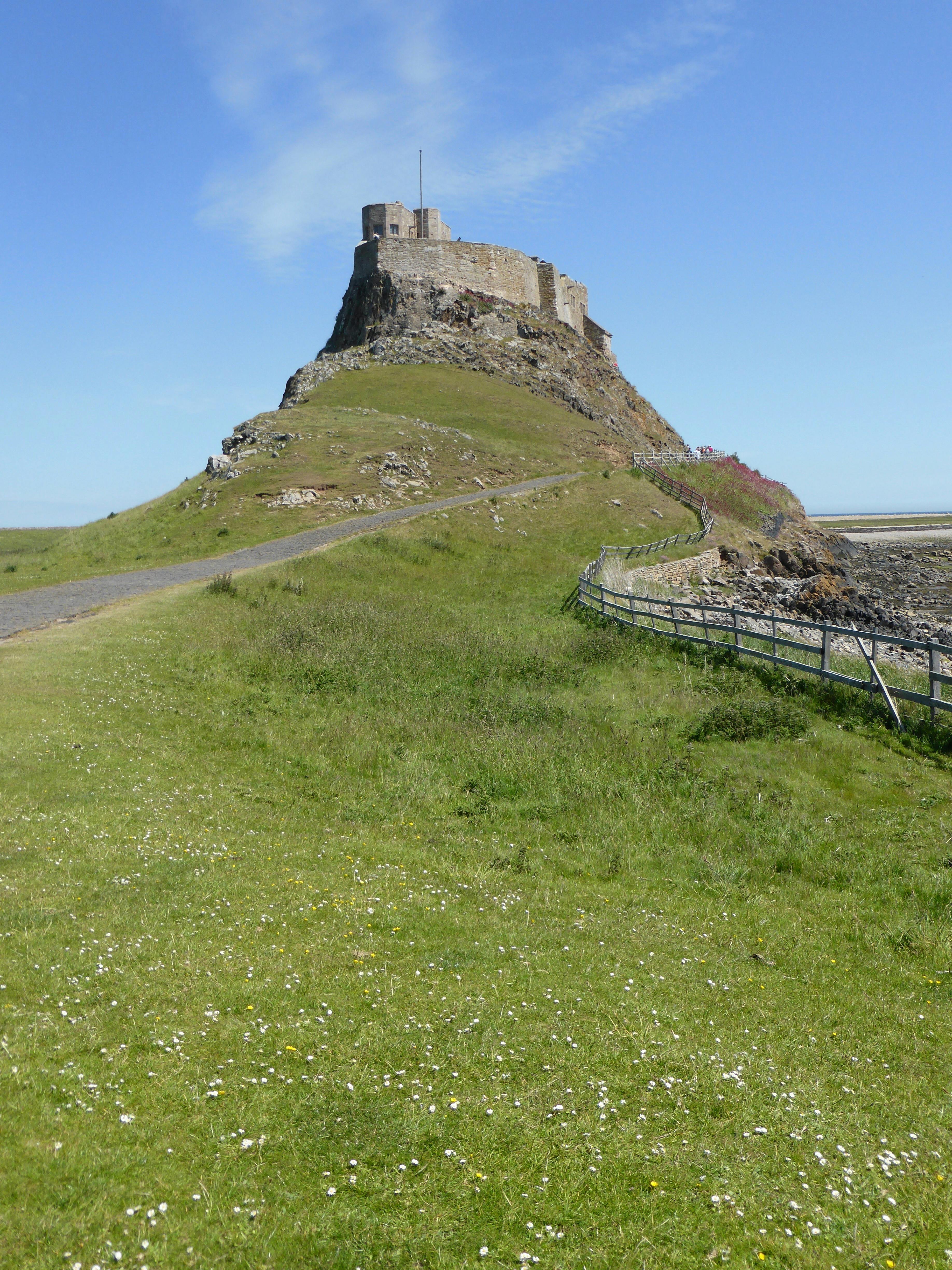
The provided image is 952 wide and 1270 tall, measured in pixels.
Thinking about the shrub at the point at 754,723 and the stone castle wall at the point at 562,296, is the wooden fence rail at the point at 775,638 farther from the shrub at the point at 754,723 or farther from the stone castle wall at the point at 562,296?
the stone castle wall at the point at 562,296

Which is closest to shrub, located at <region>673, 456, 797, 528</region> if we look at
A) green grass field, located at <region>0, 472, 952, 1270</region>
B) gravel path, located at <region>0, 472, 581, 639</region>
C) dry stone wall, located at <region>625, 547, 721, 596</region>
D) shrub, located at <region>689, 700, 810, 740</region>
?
dry stone wall, located at <region>625, 547, 721, 596</region>

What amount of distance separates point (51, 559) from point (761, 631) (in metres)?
33.2

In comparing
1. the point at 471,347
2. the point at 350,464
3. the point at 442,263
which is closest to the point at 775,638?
the point at 350,464

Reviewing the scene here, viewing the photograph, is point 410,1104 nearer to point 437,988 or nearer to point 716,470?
point 437,988

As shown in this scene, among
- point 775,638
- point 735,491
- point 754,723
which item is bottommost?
point 754,723

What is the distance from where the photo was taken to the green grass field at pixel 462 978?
5637 millimetres

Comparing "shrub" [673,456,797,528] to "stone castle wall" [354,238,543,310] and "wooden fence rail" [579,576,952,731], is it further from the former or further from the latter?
"stone castle wall" [354,238,543,310]

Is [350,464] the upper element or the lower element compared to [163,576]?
upper

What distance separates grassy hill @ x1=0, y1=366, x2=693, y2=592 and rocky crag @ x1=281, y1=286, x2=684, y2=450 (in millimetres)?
3567

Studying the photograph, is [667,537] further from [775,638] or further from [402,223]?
[402,223]

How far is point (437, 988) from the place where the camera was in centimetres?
854

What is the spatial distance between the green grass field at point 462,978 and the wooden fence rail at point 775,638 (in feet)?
2.81

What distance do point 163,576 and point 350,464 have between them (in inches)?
775

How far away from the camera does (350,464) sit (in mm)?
51031
